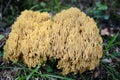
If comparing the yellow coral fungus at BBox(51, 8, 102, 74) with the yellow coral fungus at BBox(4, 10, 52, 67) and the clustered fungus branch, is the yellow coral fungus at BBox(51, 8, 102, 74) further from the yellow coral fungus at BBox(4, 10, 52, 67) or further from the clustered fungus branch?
the yellow coral fungus at BBox(4, 10, 52, 67)

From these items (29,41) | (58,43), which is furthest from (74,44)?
(29,41)

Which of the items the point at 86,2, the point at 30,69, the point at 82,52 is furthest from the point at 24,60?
the point at 86,2

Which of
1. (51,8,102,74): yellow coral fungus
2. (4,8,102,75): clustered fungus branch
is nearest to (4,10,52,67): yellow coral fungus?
(4,8,102,75): clustered fungus branch

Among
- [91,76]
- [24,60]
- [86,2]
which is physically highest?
[86,2]

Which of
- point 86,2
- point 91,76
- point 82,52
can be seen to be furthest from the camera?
point 86,2

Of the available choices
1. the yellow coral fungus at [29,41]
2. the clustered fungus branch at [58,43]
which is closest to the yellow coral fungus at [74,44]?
the clustered fungus branch at [58,43]

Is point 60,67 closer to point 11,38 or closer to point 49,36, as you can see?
point 49,36

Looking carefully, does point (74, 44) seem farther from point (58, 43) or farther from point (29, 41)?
point (29, 41)
